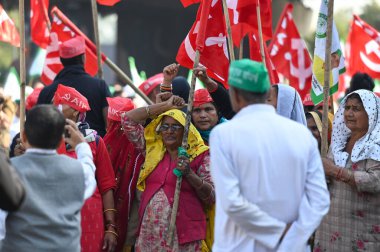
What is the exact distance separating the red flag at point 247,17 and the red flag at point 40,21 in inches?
96.5

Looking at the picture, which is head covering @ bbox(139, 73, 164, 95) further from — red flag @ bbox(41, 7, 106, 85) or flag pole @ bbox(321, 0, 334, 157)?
flag pole @ bbox(321, 0, 334, 157)

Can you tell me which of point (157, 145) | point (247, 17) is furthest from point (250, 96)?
point (247, 17)

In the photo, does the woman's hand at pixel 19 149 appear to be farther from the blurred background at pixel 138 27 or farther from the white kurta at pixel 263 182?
the blurred background at pixel 138 27

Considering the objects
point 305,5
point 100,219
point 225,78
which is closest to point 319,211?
point 100,219

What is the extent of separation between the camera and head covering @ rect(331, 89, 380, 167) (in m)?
6.50

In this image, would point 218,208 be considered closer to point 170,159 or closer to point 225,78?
point 170,159

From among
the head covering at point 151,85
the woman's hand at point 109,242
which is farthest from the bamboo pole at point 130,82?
the woman's hand at point 109,242

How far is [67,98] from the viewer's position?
22.0 ft

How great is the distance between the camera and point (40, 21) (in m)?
10.9

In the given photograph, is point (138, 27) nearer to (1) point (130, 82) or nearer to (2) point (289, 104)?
(1) point (130, 82)

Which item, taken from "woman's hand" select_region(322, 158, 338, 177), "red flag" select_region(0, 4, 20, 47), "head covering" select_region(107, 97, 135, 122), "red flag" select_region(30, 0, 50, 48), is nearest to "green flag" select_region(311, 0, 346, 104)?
"woman's hand" select_region(322, 158, 338, 177)

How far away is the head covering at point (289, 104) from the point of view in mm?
6418

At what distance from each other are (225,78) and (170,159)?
1.13 m

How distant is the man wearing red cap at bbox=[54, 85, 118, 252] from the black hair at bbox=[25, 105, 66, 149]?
4.71ft
